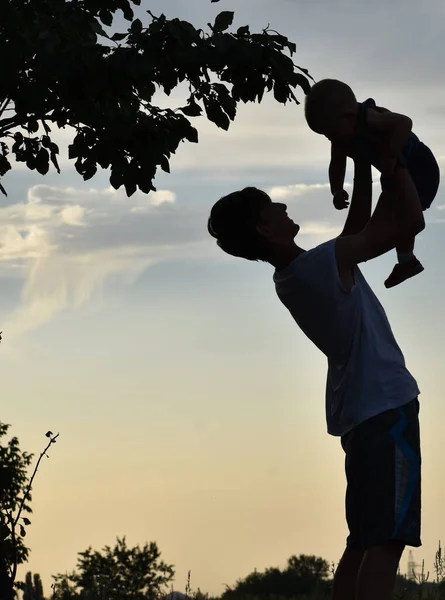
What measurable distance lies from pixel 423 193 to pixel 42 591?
747 cm

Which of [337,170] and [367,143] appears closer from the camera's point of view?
[367,143]

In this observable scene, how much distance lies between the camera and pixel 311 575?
1945cm

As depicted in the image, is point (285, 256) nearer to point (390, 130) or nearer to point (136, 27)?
point (390, 130)

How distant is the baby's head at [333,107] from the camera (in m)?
4.66

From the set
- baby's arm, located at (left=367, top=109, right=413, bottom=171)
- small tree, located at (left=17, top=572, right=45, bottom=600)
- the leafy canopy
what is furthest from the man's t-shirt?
small tree, located at (left=17, top=572, right=45, bottom=600)

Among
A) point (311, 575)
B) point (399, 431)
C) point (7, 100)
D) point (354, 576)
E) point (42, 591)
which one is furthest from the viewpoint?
point (311, 575)

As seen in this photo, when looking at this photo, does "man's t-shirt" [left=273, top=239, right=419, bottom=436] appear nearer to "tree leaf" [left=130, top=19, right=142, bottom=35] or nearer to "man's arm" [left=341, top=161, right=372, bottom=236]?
"man's arm" [left=341, top=161, right=372, bottom=236]

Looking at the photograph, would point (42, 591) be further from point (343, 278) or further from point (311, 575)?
point (311, 575)

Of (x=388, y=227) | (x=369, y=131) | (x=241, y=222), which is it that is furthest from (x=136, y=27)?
(x=388, y=227)

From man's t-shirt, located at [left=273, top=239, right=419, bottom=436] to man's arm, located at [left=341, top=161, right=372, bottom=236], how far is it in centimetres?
35

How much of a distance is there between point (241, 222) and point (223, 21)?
375cm

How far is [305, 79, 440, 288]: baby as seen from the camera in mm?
4648

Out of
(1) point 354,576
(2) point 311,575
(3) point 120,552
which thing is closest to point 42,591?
(1) point 354,576

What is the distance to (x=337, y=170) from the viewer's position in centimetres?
518
